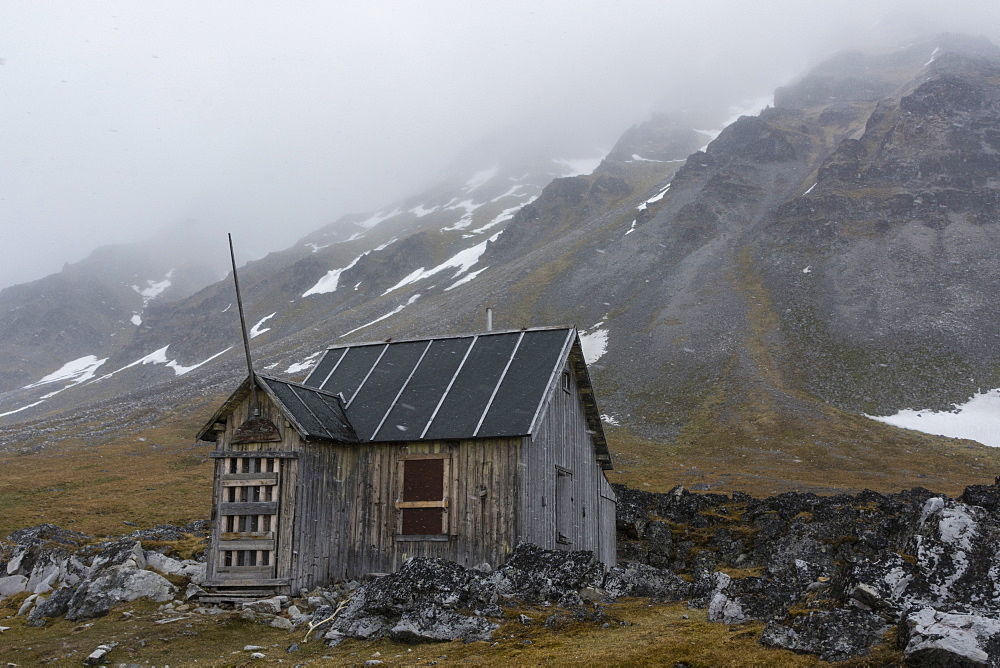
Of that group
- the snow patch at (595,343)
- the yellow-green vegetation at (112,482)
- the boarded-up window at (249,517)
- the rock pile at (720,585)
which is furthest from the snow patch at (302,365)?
the boarded-up window at (249,517)

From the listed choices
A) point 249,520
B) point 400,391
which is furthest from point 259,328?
point 249,520

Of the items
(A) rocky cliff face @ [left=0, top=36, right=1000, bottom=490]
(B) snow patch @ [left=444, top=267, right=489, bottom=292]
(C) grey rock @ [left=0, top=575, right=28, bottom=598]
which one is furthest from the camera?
(B) snow patch @ [left=444, top=267, right=489, bottom=292]

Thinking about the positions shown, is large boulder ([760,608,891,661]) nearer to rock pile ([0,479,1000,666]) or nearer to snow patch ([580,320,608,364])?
rock pile ([0,479,1000,666])

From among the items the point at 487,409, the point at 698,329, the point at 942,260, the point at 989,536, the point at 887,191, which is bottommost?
the point at 989,536

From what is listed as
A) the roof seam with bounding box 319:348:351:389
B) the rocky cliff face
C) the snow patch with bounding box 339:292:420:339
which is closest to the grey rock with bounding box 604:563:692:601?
the roof seam with bounding box 319:348:351:389

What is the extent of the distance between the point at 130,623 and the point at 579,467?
43.4 ft

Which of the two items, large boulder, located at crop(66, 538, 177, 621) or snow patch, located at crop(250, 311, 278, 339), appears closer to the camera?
large boulder, located at crop(66, 538, 177, 621)

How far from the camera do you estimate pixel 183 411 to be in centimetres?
9675

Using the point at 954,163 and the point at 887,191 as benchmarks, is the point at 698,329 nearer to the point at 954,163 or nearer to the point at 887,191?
the point at 887,191

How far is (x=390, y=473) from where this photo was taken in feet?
66.7

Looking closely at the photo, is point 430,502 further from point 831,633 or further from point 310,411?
point 831,633

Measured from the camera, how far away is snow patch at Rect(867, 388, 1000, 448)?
7275 centimetres

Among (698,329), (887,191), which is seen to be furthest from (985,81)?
(698,329)

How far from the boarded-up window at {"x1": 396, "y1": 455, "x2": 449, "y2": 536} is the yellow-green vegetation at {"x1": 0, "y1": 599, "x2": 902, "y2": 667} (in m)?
4.82
